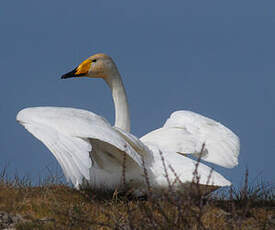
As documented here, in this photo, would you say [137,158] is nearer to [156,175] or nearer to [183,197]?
[156,175]

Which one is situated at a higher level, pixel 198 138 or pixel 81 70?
pixel 81 70

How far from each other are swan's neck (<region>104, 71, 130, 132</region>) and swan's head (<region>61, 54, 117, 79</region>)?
4.3 inches

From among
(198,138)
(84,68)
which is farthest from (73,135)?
(84,68)

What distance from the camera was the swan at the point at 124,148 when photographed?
452 cm

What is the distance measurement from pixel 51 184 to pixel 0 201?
1.32 m

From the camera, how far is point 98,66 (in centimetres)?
836

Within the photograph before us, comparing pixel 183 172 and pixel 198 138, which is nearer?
pixel 183 172

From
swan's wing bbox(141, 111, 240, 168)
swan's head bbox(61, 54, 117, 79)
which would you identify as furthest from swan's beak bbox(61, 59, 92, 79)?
swan's wing bbox(141, 111, 240, 168)

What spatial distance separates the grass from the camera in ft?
11.7

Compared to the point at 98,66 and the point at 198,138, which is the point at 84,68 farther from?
the point at 198,138

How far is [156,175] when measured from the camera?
545 cm

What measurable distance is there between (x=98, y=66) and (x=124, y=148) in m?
3.90

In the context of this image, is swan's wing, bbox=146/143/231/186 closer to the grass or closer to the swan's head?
the grass

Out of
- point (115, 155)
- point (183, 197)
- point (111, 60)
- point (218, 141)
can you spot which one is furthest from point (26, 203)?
point (111, 60)
